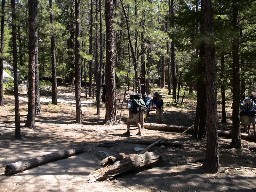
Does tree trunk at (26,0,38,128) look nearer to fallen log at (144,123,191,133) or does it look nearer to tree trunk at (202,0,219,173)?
fallen log at (144,123,191,133)

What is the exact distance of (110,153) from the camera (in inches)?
443

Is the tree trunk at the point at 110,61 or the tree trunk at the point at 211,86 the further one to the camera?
the tree trunk at the point at 110,61

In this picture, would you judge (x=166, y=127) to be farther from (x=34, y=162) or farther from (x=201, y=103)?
(x=34, y=162)

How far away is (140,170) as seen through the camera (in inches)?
384

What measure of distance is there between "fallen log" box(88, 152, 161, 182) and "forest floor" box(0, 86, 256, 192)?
146 millimetres

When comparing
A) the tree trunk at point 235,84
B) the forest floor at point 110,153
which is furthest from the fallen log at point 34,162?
the tree trunk at point 235,84

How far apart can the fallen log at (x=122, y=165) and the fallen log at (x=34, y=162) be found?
1499mm

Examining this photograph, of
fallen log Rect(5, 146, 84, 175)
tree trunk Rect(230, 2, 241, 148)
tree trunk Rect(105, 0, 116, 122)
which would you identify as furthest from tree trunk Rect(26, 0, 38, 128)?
tree trunk Rect(230, 2, 241, 148)

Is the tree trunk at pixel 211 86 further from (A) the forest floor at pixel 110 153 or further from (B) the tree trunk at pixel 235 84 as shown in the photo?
(B) the tree trunk at pixel 235 84

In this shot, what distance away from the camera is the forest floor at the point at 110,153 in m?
8.27

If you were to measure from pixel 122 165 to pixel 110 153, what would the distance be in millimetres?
2159

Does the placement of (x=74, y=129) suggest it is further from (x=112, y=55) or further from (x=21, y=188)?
(x=21, y=188)

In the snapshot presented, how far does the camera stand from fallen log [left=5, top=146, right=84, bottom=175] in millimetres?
8547

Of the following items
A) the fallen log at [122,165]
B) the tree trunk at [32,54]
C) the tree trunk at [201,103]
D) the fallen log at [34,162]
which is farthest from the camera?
the tree trunk at [32,54]
